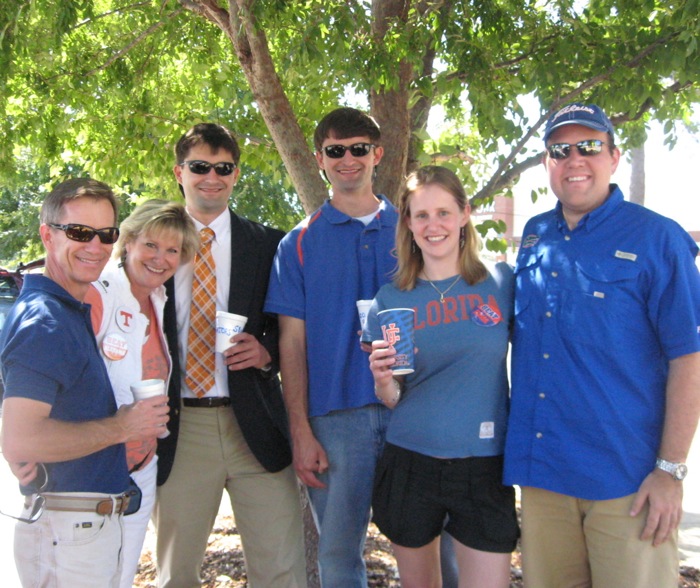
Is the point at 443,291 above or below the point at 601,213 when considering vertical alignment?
below

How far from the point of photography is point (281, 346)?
3.25 m

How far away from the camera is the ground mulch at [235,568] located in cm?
446

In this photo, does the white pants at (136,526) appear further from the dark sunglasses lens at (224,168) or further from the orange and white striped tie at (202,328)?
→ the dark sunglasses lens at (224,168)

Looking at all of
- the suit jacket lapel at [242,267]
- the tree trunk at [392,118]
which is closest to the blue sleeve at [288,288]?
the suit jacket lapel at [242,267]

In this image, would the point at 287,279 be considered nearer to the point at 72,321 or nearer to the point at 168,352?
the point at 168,352

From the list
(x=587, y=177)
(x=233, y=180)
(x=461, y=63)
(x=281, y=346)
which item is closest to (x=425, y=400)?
(x=281, y=346)

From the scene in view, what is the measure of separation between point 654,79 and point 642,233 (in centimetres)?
166

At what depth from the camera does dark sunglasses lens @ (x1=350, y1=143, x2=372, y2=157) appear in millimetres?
3246

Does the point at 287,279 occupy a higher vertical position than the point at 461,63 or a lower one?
lower

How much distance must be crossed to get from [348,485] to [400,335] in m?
0.85

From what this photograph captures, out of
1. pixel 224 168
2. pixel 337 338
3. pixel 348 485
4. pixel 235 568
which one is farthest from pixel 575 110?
pixel 235 568

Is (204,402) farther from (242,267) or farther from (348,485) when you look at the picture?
(348,485)

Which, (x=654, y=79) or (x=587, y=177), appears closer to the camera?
(x=587, y=177)

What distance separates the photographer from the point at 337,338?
3.14 m
